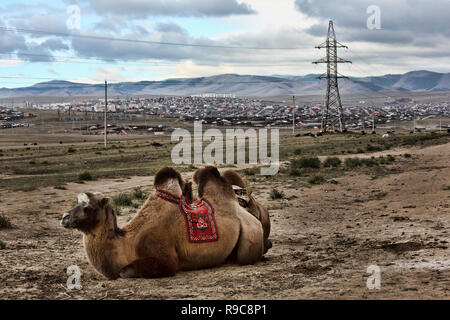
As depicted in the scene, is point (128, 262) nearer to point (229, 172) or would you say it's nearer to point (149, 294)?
point (149, 294)

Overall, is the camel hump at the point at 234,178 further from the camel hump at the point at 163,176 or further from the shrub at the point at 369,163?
the shrub at the point at 369,163

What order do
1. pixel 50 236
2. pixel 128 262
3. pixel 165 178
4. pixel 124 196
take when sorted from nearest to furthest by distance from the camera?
1. pixel 128 262
2. pixel 165 178
3. pixel 50 236
4. pixel 124 196

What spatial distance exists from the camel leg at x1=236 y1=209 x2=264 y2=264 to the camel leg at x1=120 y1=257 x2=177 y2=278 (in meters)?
1.59

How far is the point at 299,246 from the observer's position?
43.1 ft

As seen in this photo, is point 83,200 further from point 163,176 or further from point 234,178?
point 234,178

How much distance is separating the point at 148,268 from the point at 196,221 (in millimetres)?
1218

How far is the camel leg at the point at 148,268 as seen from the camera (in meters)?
9.03

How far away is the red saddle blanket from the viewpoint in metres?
9.59

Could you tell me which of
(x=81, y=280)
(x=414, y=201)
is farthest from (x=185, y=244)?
(x=414, y=201)

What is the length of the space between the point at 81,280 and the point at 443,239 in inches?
299

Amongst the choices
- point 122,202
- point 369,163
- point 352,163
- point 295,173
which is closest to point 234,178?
point 122,202

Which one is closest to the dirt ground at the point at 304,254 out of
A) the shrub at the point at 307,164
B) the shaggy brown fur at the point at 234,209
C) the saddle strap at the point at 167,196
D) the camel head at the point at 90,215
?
the shaggy brown fur at the point at 234,209

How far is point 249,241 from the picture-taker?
33.8ft

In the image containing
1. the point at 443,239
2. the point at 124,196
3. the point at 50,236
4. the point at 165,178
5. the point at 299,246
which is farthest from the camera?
the point at 124,196
